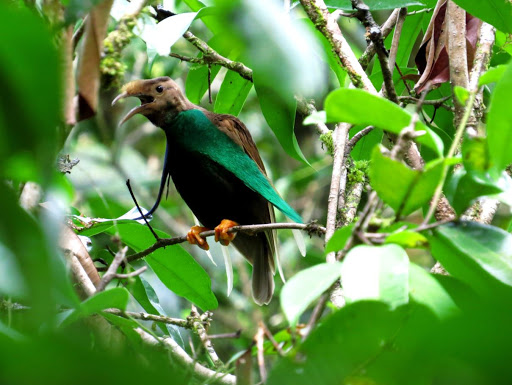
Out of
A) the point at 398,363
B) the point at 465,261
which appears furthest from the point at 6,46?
the point at 465,261

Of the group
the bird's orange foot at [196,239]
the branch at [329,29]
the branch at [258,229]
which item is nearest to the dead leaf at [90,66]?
the branch at [258,229]

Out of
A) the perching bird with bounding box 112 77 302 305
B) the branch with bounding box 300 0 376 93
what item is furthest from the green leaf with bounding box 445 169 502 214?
the perching bird with bounding box 112 77 302 305

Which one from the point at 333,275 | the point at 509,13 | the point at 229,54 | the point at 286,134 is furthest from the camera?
the point at 229,54

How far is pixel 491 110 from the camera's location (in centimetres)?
124

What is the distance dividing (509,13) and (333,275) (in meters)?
1.33

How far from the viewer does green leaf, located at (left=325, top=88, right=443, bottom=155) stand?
1.28 m

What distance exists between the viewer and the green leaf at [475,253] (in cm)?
129

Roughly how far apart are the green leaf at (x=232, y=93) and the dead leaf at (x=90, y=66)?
63.8 inches

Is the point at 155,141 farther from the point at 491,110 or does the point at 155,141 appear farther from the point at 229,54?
the point at 491,110

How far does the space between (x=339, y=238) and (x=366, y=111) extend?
0.25 metres

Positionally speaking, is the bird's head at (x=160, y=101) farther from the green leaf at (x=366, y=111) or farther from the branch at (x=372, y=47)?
the green leaf at (x=366, y=111)

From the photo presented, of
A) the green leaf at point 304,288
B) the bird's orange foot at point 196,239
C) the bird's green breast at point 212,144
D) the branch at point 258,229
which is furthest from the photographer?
the bird's orange foot at point 196,239

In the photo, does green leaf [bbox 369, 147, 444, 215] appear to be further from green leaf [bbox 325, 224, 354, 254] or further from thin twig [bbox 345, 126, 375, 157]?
thin twig [bbox 345, 126, 375, 157]

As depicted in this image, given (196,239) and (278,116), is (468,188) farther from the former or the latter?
(196,239)
